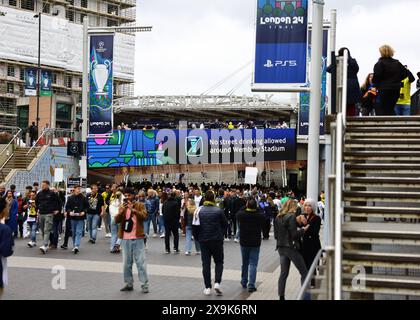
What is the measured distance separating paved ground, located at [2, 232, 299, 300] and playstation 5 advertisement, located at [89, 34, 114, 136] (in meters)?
8.69

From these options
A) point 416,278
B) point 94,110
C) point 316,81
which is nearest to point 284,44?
point 316,81

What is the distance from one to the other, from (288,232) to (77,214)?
8.26 meters

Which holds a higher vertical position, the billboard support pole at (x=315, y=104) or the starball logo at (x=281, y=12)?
the starball logo at (x=281, y=12)

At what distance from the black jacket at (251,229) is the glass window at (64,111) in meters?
38.0

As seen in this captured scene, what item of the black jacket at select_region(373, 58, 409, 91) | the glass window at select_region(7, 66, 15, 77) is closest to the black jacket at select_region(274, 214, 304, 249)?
the black jacket at select_region(373, 58, 409, 91)

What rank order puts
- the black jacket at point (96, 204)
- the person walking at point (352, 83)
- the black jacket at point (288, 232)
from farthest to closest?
the black jacket at point (96, 204) → the person walking at point (352, 83) → the black jacket at point (288, 232)

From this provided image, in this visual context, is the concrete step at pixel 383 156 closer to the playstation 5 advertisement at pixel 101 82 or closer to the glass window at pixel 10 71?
the playstation 5 advertisement at pixel 101 82

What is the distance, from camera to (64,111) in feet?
163

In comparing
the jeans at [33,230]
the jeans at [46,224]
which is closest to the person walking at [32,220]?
the jeans at [33,230]

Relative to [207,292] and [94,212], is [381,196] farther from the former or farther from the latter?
[94,212]

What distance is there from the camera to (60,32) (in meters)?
83.3

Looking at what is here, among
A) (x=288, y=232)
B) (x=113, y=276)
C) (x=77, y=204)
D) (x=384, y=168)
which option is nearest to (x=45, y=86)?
(x=77, y=204)

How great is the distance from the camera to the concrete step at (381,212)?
9891 millimetres

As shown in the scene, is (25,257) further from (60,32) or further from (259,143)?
(60,32)
